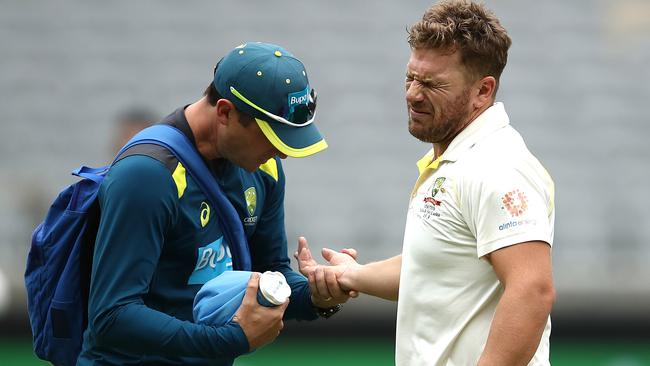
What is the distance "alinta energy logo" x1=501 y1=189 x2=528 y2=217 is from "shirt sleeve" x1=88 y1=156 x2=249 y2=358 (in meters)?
0.98

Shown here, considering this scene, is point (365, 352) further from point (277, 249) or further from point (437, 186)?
point (437, 186)

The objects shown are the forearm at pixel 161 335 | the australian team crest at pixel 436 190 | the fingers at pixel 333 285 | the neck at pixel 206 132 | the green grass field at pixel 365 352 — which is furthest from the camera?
the green grass field at pixel 365 352

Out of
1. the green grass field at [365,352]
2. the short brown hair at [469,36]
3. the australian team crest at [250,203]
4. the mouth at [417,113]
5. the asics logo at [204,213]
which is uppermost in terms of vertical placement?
the short brown hair at [469,36]

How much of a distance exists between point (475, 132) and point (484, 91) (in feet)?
0.45

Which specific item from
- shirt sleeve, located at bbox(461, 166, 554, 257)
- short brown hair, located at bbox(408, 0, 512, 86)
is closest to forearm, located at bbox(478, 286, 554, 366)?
shirt sleeve, located at bbox(461, 166, 554, 257)

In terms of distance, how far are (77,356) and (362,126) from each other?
6.06 meters

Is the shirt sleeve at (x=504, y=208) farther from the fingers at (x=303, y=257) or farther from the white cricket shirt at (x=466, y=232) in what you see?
the fingers at (x=303, y=257)

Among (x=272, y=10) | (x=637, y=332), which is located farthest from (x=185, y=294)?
(x=272, y=10)

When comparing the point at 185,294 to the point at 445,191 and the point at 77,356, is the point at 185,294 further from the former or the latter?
the point at 445,191

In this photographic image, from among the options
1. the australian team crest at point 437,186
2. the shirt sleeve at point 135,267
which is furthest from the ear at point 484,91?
the shirt sleeve at point 135,267

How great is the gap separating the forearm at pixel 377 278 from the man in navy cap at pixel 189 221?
1.38ft

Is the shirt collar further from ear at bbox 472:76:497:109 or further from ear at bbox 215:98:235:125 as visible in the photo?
ear at bbox 215:98:235:125

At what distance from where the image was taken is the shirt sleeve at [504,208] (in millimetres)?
3072

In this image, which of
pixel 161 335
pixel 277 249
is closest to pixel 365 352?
pixel 277 249
